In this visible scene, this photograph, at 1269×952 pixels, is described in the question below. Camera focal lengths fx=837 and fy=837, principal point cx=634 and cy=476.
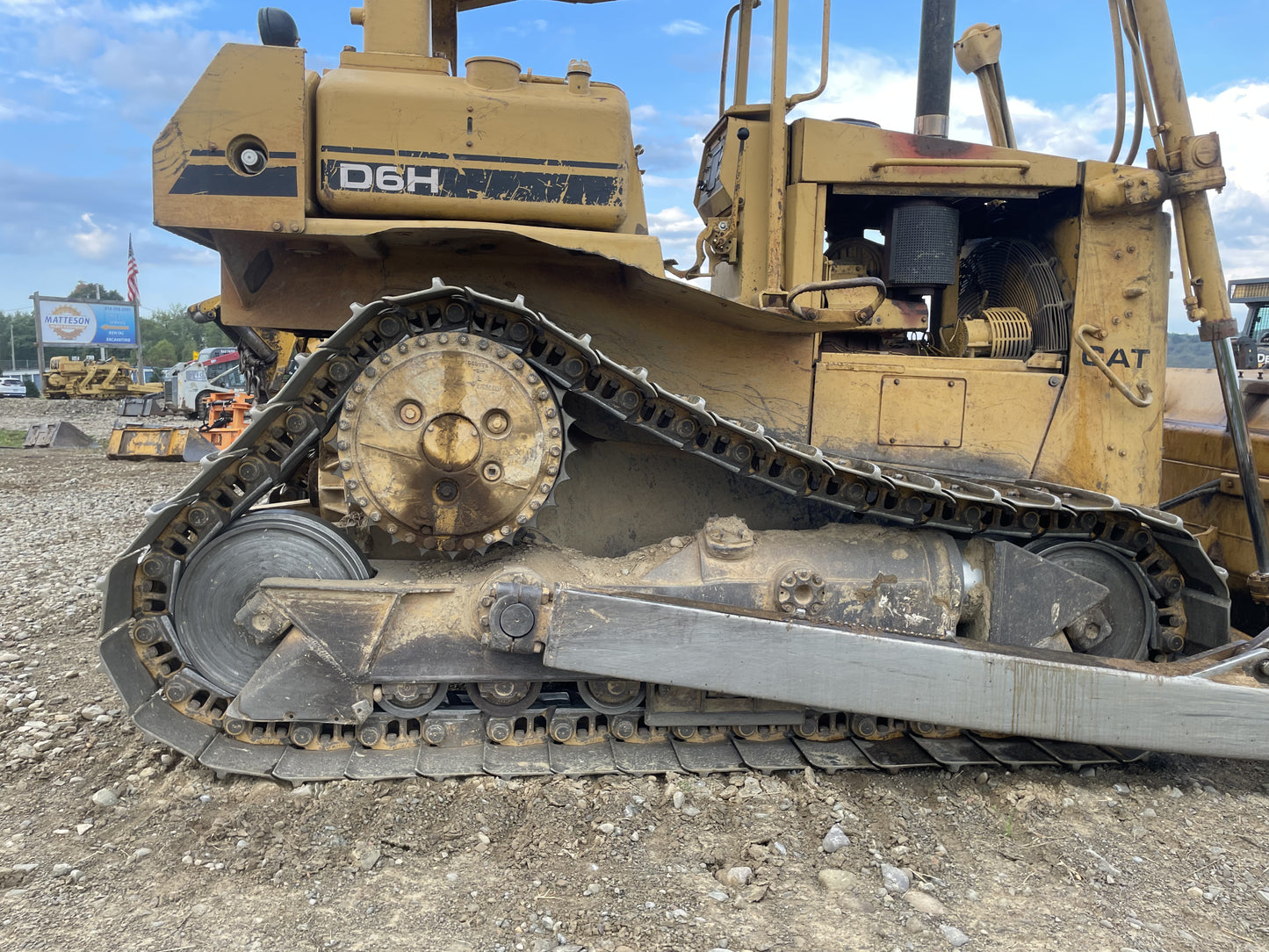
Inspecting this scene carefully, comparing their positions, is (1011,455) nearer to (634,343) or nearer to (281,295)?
(634,343)

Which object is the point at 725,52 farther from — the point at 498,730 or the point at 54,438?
the point at 54,438

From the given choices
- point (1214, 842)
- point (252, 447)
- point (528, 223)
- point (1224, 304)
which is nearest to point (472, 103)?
point (528, 223)

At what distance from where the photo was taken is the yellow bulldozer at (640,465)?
3.25 meters

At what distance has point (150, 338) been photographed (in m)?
86.6

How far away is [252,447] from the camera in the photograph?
3.36m

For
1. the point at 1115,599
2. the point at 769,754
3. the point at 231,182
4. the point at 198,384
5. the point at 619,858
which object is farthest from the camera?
the point at 198,384

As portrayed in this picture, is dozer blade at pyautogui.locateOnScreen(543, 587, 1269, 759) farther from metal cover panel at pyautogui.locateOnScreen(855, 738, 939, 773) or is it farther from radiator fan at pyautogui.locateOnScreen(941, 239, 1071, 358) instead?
radiator fan at pyautogui.locateOnScreen(941, 239, 1071, 358)

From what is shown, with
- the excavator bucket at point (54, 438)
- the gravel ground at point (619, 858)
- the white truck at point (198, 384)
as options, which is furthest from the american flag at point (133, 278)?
the gravel ground at point (619, 858)

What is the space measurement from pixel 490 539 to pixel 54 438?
1991 centimetres

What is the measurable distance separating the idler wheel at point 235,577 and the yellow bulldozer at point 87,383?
120ft

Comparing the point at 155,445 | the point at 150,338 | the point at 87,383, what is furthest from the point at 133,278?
the point at 150,338

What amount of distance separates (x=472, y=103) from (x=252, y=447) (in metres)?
1.66

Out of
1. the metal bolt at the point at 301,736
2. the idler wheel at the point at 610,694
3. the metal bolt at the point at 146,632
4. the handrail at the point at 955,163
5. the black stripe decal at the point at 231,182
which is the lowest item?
the metal bolt at the point at 301,736

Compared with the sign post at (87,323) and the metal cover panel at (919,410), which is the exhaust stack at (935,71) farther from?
the sign post at (87,323)
